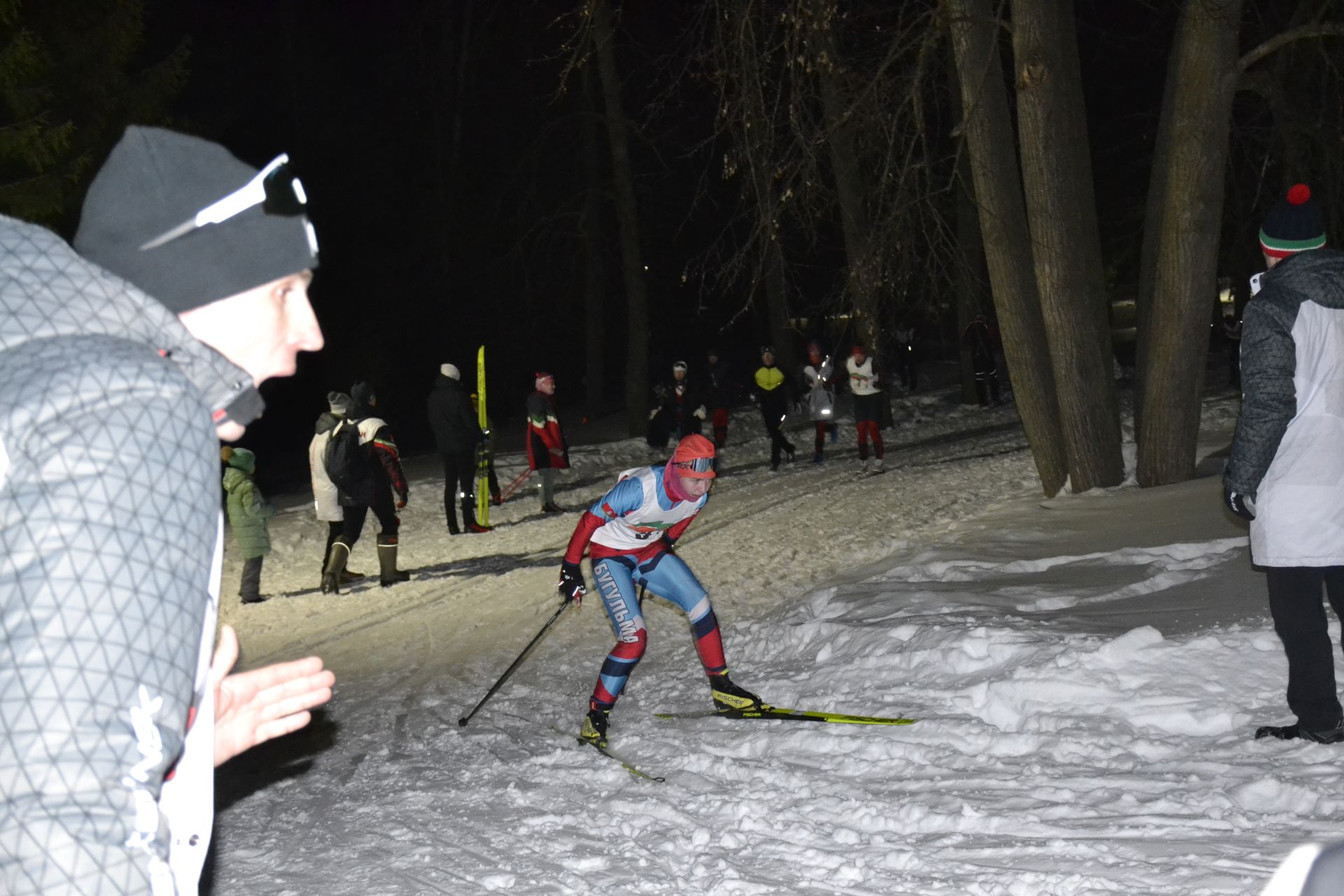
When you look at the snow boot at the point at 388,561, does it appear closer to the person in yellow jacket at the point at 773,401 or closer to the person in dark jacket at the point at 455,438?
the person in dark jacket at the point at 455,438

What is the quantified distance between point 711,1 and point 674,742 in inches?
319

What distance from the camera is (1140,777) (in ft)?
18.4

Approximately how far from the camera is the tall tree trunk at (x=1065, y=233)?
12.3 metres

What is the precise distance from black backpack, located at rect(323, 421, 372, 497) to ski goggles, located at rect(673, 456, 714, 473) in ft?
21.3

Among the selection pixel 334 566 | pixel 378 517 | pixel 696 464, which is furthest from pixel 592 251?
pixel 696 464

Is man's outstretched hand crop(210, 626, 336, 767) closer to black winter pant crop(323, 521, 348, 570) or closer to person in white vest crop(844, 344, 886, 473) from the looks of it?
black winter pant crop(323, 521, 348, 570)

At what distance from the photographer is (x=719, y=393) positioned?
2273cm

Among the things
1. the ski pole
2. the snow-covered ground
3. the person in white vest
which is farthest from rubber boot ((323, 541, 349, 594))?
the person in white vest

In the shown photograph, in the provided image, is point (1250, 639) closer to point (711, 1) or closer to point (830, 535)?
point (830, 535)

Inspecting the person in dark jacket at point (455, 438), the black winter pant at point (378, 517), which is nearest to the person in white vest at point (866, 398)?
the person in dark jacket at point (455, 438)

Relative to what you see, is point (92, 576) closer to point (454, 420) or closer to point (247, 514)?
point (247, 514)

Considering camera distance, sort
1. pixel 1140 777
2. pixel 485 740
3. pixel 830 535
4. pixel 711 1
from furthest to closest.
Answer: pixel 830 535 < pixel 711 1 < pixel 485 740 < pixel 1140 777

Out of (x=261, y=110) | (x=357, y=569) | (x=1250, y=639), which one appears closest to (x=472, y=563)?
(x=357, y=569)

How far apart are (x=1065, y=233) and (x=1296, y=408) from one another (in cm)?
747
